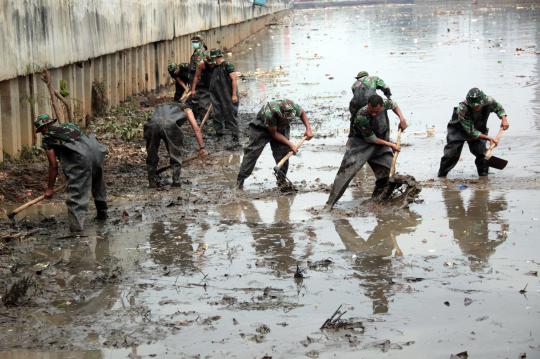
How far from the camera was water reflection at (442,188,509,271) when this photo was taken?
8273mm

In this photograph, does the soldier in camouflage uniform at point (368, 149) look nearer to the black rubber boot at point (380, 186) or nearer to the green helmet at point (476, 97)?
the black rubber boot at point (380, 186)

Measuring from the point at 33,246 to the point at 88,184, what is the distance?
3.04ft

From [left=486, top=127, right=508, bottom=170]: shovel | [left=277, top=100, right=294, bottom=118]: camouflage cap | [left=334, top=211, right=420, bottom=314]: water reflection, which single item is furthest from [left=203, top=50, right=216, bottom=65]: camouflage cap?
[left=334, top=211, right=420, bottom=314]: water reflection

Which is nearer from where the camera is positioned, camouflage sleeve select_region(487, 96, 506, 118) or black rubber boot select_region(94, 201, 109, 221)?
black rubber boot select_region(94, 201, 109, 221)

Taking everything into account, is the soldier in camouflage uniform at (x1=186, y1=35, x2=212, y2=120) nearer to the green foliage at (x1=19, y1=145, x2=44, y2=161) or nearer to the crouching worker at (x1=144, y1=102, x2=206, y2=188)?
the green foliage at (x1=19, y1=145, x2=44, y2=161)

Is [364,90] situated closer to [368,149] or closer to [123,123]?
[368,149]

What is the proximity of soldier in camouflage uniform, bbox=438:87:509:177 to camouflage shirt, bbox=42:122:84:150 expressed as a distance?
4915mm

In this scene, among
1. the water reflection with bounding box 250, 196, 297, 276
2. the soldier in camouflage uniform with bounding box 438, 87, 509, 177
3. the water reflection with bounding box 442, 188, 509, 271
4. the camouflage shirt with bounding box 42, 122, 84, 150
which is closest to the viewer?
the water reflection with bounding box 250, 196, 297, 276

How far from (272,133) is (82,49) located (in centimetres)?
529

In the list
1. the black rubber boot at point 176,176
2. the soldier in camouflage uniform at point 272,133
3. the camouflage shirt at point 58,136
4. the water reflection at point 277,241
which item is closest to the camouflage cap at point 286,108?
the soldier in camouflage uniform at point 272,133

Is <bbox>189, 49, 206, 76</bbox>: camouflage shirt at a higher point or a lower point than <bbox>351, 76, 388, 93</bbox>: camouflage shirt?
higher

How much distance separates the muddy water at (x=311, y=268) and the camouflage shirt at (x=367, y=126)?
811mm

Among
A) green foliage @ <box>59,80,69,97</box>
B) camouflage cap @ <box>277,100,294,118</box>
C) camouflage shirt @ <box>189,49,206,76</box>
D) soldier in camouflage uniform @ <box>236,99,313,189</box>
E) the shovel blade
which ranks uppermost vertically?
camouflage shirt @ <box>189,49,206,76</box>

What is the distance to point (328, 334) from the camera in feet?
20.9
